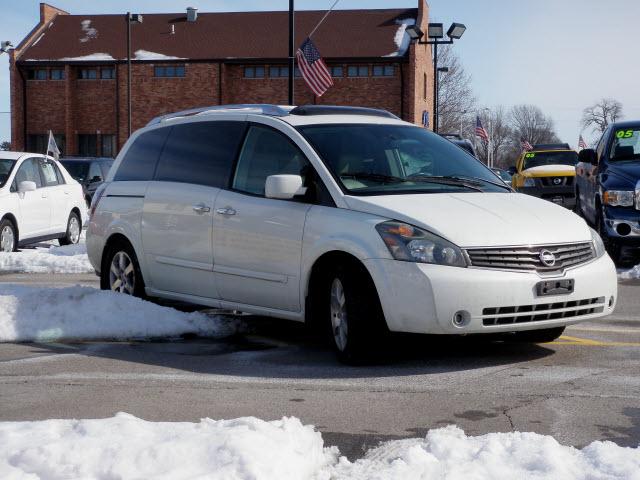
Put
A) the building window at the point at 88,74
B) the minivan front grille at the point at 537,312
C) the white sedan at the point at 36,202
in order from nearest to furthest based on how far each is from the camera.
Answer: the minivan front grille at the point at 537,312
the white sedan at the point at 36,202
the building window at the point at 88,74

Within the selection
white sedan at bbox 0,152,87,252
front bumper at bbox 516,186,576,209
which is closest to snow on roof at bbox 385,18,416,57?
front bumper at bbox 516,186,576,209

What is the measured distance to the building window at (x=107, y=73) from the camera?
178 feet

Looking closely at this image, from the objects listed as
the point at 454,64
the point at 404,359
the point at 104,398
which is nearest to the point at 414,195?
the point at 404,359

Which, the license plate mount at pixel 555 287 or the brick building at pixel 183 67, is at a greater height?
the brick building at pixel 183 67

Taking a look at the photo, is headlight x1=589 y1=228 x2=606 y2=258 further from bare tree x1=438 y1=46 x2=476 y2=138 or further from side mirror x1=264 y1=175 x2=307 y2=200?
bare tree x1=438 y1=46 x2=476 y2=138

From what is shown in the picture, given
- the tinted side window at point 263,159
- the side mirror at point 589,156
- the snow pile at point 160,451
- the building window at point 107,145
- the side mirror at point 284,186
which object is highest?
the building window at point 107,145

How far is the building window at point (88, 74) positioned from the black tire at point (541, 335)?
163 ft

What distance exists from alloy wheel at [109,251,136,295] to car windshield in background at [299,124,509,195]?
7.47 ft

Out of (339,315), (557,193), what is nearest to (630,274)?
(339,315)

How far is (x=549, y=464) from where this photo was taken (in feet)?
13.7

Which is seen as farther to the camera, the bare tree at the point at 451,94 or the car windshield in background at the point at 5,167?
the bare tree at the point at 451,94

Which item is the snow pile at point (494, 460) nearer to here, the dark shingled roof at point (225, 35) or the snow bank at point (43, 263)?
the snow bank at point (43, 263)

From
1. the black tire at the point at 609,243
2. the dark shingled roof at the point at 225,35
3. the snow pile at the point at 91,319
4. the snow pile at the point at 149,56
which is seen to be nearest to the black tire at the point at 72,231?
the black tire at the point at 609,243

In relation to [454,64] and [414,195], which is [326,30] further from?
[414,195]
